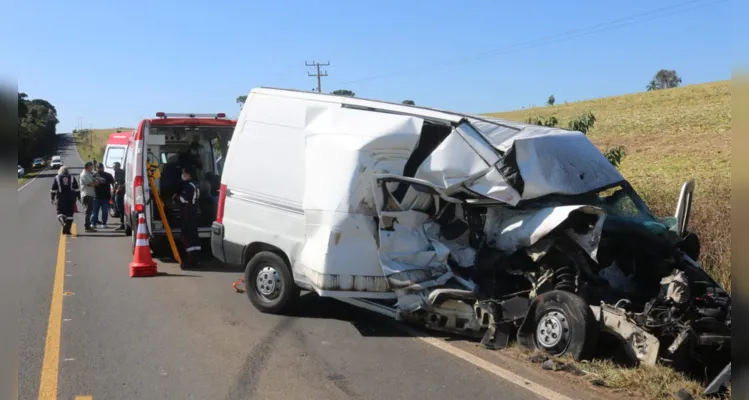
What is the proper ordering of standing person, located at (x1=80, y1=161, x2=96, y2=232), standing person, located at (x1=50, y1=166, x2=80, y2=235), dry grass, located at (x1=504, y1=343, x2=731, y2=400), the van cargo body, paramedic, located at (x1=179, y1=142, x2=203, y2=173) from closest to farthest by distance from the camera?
dry grass, located at (x1=504, y1=343, x2=731, y2=400)
the van cargo body
paramedic, located at (x1=179, y1=142, x2=203, y2=173)
standing person, located at (x1=50, y1=166, x2=80, y2=235)
standing person, located at (x1=80, y1=161, x2=96, y2=232)

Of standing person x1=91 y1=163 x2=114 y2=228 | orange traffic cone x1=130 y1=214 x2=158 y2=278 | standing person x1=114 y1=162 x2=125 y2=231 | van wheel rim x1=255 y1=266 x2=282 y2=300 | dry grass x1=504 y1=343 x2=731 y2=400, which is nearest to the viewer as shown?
dry grass x1=504 y1=343 x2=731 y2=400

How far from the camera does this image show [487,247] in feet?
20.7

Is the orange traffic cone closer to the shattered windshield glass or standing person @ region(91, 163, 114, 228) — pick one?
standing person @ region(91, 163, 114, 228)

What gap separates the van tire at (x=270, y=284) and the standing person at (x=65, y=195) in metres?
9.12

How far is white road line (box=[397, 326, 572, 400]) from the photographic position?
4.68m

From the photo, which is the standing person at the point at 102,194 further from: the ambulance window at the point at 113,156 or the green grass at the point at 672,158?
the green grass at the point at 672,158

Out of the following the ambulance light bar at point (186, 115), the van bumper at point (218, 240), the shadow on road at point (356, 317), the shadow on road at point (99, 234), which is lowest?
the shadow on road at point (99, 234)

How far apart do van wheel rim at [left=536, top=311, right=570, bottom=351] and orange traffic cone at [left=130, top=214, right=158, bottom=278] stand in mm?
6302

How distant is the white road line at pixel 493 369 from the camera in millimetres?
4680

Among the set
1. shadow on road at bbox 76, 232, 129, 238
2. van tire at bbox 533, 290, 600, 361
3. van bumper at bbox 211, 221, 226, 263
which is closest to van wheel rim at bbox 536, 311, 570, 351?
van tire at bbox 533, 290, 600, 361

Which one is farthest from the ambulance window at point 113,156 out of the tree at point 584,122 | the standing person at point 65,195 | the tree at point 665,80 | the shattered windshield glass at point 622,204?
the tree at point 665,80

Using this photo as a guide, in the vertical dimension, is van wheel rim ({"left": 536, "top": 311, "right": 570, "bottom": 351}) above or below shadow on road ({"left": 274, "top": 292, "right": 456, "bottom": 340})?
above

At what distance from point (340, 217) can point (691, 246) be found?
3642 millimetres

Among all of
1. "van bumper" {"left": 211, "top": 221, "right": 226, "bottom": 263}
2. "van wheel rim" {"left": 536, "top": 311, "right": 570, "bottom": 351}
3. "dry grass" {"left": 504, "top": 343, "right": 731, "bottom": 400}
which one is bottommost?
"dry grass" {"left": 504, "top": 343, "right": 731, "bottom": 400}
